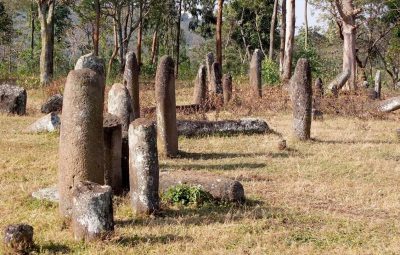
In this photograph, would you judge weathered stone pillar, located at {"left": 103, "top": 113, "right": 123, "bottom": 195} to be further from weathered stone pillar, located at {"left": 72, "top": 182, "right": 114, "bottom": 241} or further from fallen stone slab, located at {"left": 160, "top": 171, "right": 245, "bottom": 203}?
weathered stone pillar, located at {"left": 72, "top": 182, "right": 114, "bottom": 241}

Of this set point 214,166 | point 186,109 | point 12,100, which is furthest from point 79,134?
point 12,100

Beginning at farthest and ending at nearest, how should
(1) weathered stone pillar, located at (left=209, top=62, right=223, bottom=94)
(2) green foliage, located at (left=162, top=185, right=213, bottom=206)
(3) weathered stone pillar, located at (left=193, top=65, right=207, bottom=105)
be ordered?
(1) weathered stone pillar, located at (left=209, top=62, right=223, bottom=94)
(3) weathered stone pillar, located at (left=193, top=65, right=207, bottom=105)
(2) green foliage, located at (left=162, top=185, right=213, bottom=206)

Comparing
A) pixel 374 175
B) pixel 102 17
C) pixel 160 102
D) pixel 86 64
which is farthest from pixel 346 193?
pixel 102 17

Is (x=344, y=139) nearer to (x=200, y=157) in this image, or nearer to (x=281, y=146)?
(x=281, y=146)

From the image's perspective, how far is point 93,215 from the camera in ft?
23.6

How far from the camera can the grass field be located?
727 cm

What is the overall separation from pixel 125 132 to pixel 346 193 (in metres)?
4.14

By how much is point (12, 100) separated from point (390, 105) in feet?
44.8

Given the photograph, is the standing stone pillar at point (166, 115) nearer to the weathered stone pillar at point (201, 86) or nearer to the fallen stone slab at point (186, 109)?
the fallen stone slab at point (186, 109)

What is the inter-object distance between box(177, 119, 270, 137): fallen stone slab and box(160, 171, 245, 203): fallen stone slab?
236 inches

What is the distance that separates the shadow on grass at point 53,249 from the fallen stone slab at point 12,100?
14.6 meters

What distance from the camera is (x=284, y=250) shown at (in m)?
7.14

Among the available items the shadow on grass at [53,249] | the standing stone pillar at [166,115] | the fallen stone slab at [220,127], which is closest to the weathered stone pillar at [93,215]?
the shadow on grass at [53,249]

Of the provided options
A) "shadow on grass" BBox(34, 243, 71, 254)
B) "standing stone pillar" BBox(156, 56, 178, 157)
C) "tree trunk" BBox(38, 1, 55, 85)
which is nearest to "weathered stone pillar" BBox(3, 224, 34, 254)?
"shadow on grass" BBox(34, 243, 71, 254)
